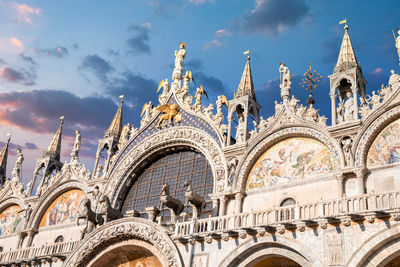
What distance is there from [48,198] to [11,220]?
144 inches

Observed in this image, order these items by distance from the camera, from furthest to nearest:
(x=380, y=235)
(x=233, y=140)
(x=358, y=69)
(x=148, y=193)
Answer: (x=148, y=193) → (x=233, y=140) → (x=358, y=69) → (x=380, y=235)

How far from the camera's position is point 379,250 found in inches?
634

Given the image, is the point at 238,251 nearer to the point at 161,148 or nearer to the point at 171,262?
the point at 171,262

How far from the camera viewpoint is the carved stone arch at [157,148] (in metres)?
25.3

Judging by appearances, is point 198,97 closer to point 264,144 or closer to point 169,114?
point 169,114

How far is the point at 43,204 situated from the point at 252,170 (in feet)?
46.4

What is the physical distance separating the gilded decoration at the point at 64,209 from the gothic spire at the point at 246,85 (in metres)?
11.1

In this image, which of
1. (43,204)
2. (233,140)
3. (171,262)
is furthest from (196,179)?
(43,204)

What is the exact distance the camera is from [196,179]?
2538 cm

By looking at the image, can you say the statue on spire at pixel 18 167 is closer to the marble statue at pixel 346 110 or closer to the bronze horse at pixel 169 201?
the bronze horse at pixel 169 201

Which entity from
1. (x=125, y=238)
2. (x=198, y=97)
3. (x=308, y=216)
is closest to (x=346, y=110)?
(x=308, y=216)

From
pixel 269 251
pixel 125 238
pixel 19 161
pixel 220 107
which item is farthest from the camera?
pixel 19 161

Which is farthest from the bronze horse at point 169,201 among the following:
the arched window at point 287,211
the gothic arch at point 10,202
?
the gothic arch at point 10,202

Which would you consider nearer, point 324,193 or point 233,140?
point 324,193
